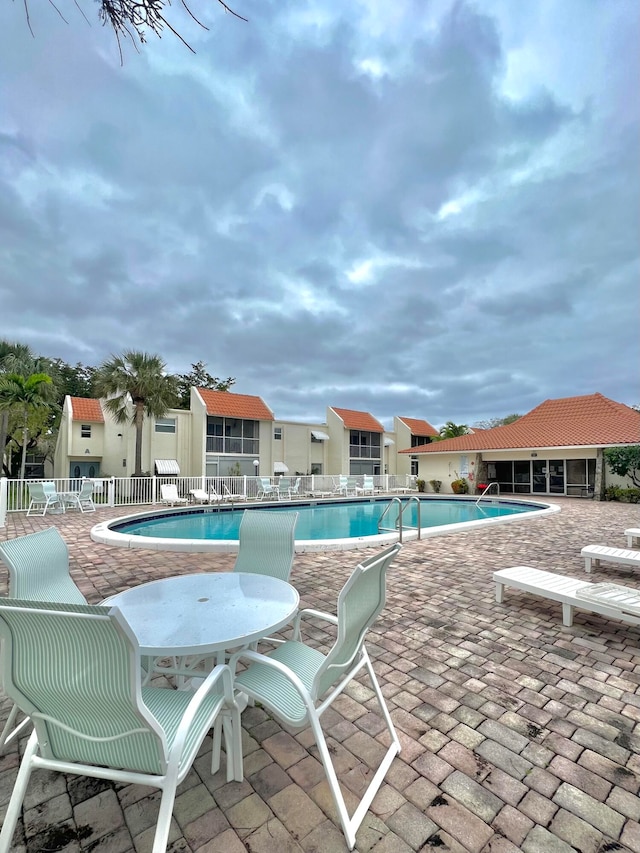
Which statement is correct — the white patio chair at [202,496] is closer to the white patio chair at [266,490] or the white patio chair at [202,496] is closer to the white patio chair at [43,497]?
the white patio chair at [266,490]

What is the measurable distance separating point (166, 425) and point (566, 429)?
22.6 meters

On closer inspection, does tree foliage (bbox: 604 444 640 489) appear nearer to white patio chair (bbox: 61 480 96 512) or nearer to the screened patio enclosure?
the screened patio enclosure

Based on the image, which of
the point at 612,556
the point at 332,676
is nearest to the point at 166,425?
the point at 612,556

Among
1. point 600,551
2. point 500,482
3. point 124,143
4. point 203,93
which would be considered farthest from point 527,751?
point 500,482

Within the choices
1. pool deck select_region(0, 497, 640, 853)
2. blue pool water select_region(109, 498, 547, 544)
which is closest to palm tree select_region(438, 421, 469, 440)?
blue pool water select_region(109, 498, 547, 544)

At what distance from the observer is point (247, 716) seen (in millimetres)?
2377

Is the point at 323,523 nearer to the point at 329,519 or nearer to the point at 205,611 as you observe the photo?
the point at 329,519

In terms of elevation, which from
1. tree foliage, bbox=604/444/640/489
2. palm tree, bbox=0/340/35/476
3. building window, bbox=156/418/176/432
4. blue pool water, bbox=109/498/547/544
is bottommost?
blue pool water, bbox=109/498/547/544

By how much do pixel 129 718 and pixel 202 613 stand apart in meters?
0.87

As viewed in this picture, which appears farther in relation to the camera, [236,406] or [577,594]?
[236,406]

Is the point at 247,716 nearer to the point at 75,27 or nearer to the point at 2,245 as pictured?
the point at 75,27

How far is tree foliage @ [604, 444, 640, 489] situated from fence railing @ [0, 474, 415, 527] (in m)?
12.9

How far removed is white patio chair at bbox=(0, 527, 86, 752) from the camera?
2424 millimetres

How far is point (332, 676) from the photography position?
6.05 feet
